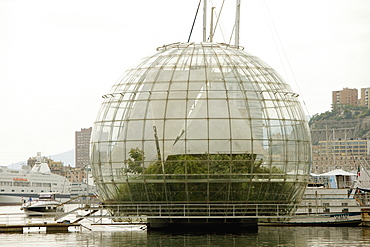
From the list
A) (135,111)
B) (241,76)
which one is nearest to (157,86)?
(135,111)

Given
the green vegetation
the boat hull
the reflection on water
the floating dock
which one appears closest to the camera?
the reflection on water

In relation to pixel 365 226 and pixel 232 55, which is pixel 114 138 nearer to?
pixel 232 55

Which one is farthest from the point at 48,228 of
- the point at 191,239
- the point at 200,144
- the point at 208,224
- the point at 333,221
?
the point at 333,221

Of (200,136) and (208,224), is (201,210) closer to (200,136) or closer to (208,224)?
(208,224)

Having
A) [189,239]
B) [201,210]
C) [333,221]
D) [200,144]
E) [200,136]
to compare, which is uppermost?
[200,136]

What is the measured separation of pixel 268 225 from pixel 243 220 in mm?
10182

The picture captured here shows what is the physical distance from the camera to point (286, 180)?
42500mm

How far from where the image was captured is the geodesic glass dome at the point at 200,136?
40.8m

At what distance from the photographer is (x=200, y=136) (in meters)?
40.6

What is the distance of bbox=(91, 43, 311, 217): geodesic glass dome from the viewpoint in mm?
40750

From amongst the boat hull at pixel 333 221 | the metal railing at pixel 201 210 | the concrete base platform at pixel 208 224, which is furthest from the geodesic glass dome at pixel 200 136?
the boat hull at pixel 333 221

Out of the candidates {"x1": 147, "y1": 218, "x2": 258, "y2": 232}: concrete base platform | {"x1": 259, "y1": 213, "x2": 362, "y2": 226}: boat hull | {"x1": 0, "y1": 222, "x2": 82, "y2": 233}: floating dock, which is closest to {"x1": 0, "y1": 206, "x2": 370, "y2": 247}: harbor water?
{"x1": 147, "y1": 218, "x2": 258, "y2": 232}: concrete base platform

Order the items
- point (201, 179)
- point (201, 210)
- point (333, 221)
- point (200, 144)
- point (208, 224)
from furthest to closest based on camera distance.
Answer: point (333, 221) → point (208, 224) → point (201, 210) → point (201, 179) → point (200, 144)

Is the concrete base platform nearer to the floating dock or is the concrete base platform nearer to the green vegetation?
the green vegetation
